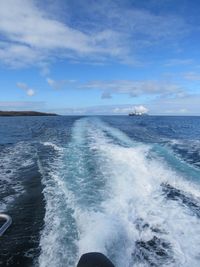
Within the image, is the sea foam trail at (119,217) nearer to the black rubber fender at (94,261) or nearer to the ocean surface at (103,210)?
the ocean surface at (103,210)

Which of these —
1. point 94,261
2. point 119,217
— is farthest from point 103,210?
point 94,261

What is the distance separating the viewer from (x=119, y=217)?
638 centimetres

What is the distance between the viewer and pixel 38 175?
10164 mm

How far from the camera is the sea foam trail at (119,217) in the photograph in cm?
492

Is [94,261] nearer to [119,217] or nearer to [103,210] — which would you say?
[119,217]

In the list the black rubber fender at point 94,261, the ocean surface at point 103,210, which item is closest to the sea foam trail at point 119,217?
the ocean surface at point 103,210

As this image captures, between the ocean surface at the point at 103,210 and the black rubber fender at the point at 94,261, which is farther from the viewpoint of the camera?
the ocean surface at the point at 103,210

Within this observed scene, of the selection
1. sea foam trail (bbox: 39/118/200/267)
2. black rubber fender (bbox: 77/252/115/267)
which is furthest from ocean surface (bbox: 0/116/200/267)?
black rubber fender (bbox: 77/252/115/267)

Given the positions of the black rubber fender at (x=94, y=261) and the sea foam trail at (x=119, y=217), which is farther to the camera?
the sea foam trail at (x=119, y=217)

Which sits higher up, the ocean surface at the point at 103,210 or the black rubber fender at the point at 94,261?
the black rubber fender at the point at 94,261

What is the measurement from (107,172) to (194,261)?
5.64m

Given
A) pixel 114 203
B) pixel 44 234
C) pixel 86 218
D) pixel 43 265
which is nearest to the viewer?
pixel 43 265

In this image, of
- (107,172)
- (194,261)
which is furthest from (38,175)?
(194,261)

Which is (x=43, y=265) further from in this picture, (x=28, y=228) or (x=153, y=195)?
(x=153, y=195)
